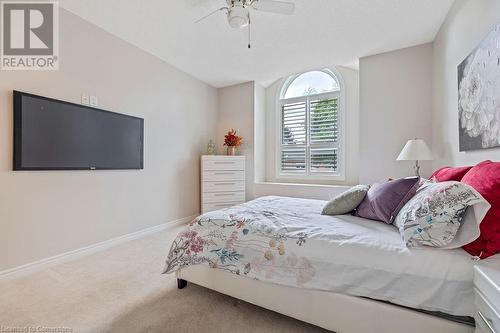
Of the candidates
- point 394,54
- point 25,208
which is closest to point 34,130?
point 25,208

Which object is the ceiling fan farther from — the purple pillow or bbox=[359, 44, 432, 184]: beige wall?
bbox=[359, 44, 432, 184]: beige wall

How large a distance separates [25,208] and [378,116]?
430cm

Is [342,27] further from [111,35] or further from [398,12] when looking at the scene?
[111,35]

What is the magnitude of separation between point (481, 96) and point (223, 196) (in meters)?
3.41

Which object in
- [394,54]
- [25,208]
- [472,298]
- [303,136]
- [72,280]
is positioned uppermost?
Result: [394,54]

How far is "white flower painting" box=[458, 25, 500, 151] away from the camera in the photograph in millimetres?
1479

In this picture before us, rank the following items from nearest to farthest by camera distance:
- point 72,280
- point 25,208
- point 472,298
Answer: point 472,298 → point 72,280 → point 25,208

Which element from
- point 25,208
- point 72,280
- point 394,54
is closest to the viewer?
point 72,280

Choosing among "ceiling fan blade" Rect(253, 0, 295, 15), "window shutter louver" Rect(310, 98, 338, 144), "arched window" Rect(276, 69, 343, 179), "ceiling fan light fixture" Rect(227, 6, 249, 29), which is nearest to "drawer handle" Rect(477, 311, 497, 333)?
"ceiling fan blade" Rect(253, 0, 295, 15)

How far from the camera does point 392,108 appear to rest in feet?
10.4

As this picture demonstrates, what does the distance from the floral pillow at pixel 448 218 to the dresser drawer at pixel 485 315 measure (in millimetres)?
235

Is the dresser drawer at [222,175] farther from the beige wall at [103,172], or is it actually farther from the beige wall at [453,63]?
the beige wall at [453,63]

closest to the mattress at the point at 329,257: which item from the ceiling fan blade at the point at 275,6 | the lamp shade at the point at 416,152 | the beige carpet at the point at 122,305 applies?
the beige carpet at the point at 122,305

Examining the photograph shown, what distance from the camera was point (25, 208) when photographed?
6.85ft
